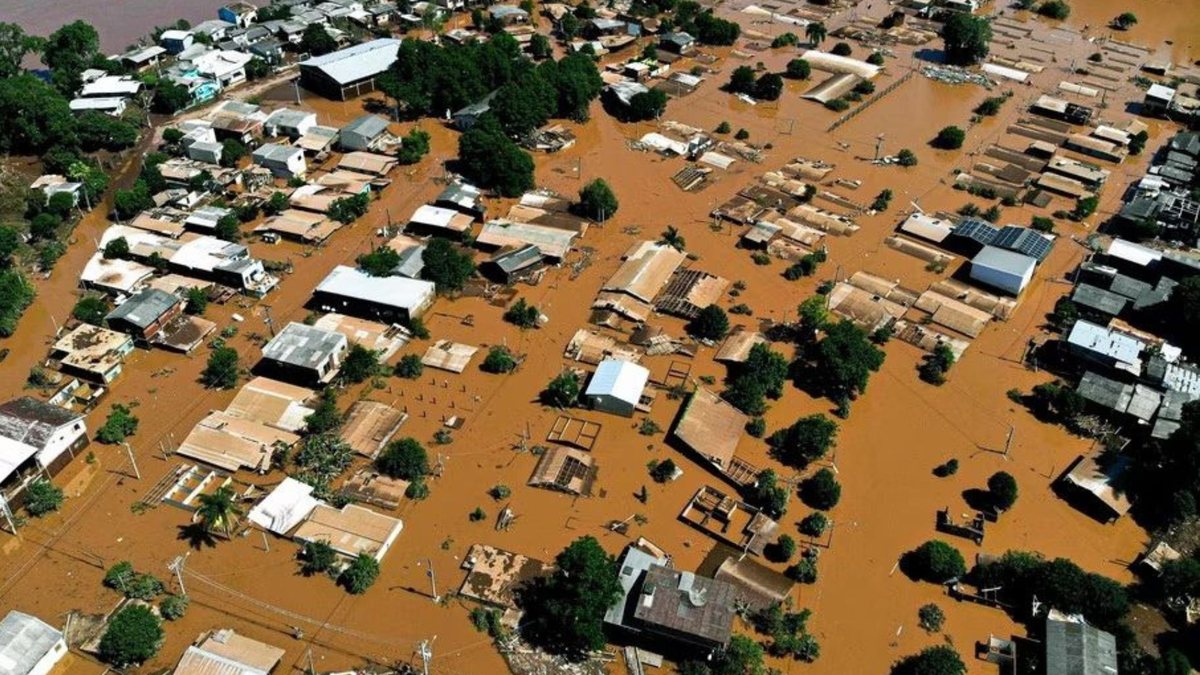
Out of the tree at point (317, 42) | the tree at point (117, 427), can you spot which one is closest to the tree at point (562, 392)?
the tree at point (117, 427)

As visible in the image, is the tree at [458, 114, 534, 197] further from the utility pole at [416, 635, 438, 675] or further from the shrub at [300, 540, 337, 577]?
the utility pole at [416, 635, 438, 675]

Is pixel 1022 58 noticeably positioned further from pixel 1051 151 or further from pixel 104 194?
pixel 104 194

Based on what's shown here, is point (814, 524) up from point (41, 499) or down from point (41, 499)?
down

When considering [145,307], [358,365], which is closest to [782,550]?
[358,365]

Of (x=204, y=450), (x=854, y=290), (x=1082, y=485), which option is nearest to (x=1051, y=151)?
(x=854, y=290)

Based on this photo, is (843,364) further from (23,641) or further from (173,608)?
(23,641)

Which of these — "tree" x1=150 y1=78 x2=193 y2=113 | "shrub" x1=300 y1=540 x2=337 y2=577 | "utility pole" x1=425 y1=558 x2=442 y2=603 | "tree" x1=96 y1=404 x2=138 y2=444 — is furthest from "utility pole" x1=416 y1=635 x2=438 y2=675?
"tree" x1=150 y1=78 x2=193 y2=113
